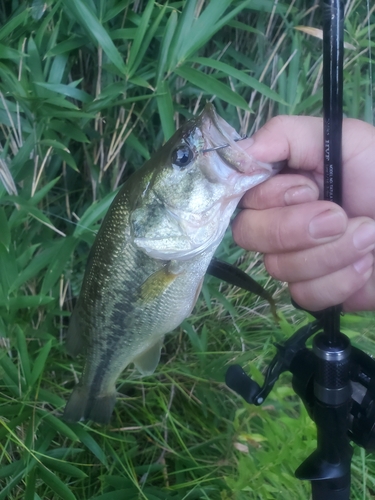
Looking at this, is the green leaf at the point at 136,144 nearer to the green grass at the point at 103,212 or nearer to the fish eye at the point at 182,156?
the green grass at the point at 103,212

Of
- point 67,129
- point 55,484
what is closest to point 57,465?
point 55,484

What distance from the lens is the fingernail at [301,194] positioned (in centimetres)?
74

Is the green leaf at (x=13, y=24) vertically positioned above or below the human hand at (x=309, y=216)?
above

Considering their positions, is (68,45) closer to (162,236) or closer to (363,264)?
(162,236)

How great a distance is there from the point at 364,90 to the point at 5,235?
126 cm

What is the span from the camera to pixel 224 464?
1.36m

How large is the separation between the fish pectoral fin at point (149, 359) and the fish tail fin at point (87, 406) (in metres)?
0.15

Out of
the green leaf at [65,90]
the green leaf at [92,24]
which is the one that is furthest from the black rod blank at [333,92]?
the green leaf at [65,90]

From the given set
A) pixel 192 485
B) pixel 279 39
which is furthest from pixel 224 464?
pixel 279 39

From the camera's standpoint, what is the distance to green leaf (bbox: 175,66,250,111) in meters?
1.13

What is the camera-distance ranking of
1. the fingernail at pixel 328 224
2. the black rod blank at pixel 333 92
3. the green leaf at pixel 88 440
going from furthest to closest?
the green leaf at pixel 88 440 < the fingernail at pixel 328 224 < the black rod blank at pixel 333 92

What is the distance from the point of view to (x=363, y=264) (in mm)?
803

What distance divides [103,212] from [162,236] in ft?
1.61

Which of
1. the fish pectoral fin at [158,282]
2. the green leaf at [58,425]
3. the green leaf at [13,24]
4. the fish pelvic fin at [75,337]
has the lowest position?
the green leaf at [58,425]
